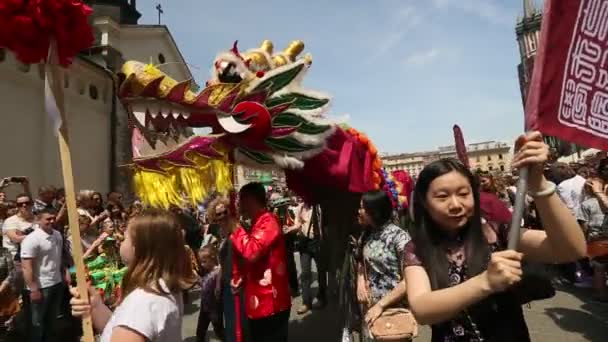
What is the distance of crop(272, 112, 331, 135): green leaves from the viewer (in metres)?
3.11

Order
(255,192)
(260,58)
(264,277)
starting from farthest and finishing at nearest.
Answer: (260,58) → (255,192) → (264,277)

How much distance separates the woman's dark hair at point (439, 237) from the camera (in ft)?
4.74

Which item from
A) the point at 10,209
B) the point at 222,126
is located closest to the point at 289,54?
the point at 222,126

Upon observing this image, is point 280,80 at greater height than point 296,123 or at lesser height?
greater

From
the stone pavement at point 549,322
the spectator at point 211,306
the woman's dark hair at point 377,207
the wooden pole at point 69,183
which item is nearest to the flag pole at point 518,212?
the wooden pole at point 69,183

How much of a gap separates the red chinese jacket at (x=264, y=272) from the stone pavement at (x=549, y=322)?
1.27 metres

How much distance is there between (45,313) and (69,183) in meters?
3.26

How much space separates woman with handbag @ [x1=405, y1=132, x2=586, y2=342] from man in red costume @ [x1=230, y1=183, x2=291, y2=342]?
1.63m

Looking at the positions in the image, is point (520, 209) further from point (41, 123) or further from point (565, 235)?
point (41, 123)

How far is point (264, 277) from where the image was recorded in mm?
3121

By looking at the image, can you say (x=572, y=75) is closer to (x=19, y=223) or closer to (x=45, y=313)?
(x=45, y=313)

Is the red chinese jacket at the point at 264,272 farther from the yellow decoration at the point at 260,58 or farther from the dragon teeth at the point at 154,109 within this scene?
the yellow decoration at the point at 260,58

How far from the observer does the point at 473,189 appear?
1544 mm

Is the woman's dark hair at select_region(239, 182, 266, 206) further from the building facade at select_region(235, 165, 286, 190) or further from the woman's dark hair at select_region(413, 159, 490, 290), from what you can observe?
the woman's dark hair at select_region(413, 159, 490, 290)
